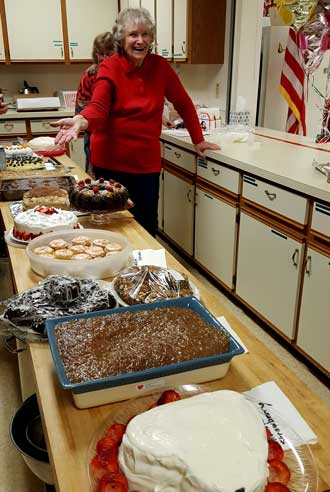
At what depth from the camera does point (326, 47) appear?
2.45 meters

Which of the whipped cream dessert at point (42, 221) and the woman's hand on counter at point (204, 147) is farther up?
the woman's hand on counter at point (204, 147)

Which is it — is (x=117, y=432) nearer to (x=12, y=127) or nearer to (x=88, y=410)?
(x=88, y=410)

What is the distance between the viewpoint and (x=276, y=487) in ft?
2.24

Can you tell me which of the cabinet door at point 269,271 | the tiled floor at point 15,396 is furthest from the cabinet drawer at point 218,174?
the tiled floor at point 15,396

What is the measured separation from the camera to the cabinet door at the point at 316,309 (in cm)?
204

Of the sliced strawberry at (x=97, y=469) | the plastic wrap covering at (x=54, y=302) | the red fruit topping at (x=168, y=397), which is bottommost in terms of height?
the sliced strawberry at (x=97, y=469)

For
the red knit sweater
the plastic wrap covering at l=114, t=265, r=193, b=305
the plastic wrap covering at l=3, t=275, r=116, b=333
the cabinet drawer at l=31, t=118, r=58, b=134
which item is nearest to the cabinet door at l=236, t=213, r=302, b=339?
the red knit sweater

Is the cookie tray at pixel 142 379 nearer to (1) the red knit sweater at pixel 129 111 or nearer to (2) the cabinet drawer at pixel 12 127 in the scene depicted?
(1) the red knit sweater at pixel 129 111

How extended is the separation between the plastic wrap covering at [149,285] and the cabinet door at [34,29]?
172 inches

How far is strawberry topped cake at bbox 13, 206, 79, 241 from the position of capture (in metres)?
1.65

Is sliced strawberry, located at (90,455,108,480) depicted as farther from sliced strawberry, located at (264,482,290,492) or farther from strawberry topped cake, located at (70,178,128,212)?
strawberry topped cake, located at (70,178,128,212)

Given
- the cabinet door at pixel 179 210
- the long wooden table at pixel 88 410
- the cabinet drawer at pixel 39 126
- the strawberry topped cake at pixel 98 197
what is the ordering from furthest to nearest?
the cabinet drawer at pixel 39 126 < the cabinet door at pixel 179 210 < the strawberry topped cake at pixel 98 197 < the long wooden table at pixel 88 410

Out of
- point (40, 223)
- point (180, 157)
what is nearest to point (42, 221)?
point (40, 223)

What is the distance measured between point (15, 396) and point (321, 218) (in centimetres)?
152
